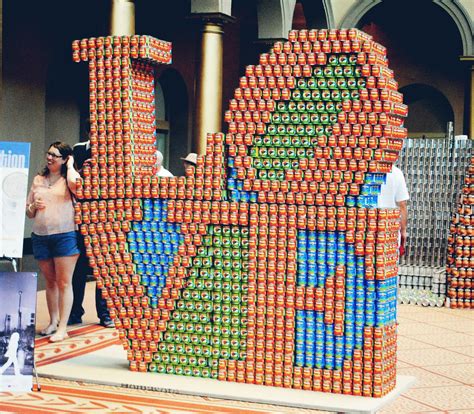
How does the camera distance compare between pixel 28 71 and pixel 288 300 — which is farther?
pixel 28 71

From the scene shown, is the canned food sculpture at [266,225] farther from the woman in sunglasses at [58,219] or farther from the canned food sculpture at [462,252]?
the canned food sculpture at [462,252]

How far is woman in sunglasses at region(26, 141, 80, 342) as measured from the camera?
8586 millimetres

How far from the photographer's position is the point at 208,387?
7035mm

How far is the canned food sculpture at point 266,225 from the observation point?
6891 millimetres

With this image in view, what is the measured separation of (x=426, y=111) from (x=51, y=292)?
61.6ft

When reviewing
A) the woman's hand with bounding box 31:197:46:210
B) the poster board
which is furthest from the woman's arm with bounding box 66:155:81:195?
the poster board

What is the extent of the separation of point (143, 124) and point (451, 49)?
18.6 meters

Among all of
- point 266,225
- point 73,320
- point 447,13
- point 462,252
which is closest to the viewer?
point 266,225

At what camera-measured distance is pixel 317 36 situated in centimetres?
704

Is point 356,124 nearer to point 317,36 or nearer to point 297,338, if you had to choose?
point 317,36

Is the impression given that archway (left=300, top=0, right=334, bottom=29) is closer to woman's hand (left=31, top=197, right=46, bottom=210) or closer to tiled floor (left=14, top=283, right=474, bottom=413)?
tiled floor (left=14, top=283, right=474, bottom=413)

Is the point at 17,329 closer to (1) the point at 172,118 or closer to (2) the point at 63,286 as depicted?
(2) the point at 63,286

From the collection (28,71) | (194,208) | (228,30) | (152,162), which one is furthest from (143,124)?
(228,30)

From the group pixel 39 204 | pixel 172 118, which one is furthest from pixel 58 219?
pixel 172 118
